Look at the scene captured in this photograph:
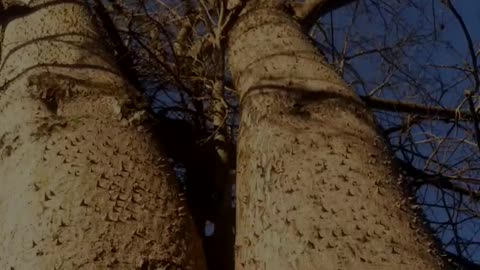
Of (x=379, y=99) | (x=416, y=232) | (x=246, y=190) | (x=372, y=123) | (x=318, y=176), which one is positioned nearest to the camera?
(x=416, y=232)

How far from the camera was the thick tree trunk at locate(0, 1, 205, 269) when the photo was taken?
5.35 ft

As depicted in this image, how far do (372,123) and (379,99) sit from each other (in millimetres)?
991

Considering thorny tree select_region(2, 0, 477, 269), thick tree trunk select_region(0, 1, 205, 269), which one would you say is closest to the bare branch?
thorny tree select_region(2, 0, 477, 269)

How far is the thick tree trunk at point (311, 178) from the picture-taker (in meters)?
1.50

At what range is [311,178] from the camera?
5.54 ft

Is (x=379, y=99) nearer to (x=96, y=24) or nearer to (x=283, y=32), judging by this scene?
(x=283, y=32)

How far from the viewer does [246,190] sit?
1841mm

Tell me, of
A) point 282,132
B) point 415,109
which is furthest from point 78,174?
point 415,109

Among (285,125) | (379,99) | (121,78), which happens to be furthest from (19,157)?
(379,99)

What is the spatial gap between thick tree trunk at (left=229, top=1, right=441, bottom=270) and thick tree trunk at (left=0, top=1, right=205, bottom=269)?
→ 20cm

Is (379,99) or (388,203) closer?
(388,203)

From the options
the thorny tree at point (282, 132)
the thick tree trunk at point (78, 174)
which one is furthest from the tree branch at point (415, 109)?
the thick tree trunk at point (78, 174)

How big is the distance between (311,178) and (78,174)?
534 millimetres

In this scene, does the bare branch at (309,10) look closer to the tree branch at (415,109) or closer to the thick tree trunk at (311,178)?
the tree branch at (415,109)
